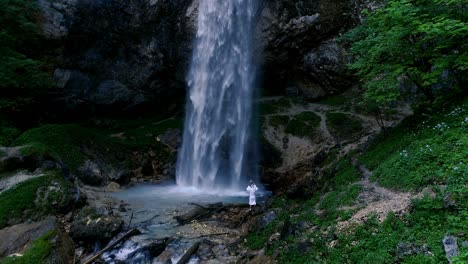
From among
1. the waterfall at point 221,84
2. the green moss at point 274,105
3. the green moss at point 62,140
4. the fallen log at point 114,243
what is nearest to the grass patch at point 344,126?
the green moss at point 274,105

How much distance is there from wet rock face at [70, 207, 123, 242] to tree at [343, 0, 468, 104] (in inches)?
499

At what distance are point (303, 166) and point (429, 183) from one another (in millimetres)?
16324

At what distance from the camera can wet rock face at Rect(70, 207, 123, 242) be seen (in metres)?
12.8

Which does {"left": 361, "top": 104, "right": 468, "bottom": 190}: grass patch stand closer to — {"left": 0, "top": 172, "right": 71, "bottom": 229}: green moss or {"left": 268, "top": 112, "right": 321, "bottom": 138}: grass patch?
{"left": 0, "top": 172, "right": 71, "bottom": 229}: green moss

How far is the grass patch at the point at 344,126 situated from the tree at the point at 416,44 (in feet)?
43.8

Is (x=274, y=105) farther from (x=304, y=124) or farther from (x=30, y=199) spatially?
(x=30, y=199)

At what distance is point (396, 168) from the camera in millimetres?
11469

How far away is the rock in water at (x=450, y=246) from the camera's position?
20.0 ft

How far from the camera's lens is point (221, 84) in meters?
29.2

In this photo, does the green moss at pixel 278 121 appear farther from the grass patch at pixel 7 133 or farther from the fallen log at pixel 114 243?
the grass patch at pixel 7 133

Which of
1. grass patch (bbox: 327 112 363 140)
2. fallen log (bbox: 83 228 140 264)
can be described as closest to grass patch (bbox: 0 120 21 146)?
fallen log (bbox: 83 228 140 264)

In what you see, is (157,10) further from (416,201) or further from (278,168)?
(416,201)

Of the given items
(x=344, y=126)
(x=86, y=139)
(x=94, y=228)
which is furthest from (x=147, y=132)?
(x=344, y=126)

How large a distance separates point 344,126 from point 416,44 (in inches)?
687
